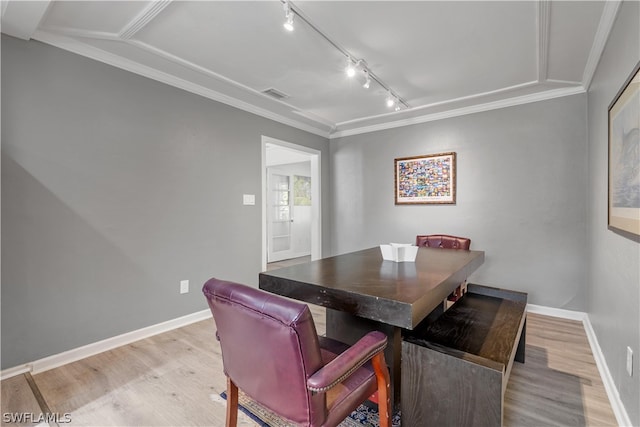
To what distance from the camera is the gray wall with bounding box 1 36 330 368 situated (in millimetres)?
1999

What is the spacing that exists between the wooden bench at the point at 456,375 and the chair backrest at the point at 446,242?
4.09 ft

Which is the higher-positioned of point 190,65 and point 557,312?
point 190,65

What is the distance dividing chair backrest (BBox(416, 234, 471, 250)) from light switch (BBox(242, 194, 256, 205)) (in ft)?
6.53

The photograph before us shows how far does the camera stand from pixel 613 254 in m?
1.84

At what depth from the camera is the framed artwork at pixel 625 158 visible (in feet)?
4.52

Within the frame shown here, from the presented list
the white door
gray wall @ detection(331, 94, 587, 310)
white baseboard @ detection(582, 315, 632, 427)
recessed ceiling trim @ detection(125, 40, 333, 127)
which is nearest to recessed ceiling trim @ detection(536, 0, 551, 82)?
gray wall @ detection(331, 94, 587, 310)

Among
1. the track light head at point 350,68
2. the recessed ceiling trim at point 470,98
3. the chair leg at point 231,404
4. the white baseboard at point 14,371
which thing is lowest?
the white baseboard at point 14,371

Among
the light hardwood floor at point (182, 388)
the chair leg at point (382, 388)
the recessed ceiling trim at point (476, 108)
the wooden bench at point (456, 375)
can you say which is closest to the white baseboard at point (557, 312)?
the light hardwood floor at point (182, 388)

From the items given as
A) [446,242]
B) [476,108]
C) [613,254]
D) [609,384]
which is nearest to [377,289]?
[613,254]

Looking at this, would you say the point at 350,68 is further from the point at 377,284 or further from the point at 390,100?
the point at 377,284

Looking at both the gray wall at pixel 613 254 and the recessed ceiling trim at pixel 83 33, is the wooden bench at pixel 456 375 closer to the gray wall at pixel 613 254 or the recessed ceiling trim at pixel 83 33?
the gray wall at pixel 613 254

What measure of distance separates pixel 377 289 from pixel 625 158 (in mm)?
1560

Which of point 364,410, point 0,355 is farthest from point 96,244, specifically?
point 364,410

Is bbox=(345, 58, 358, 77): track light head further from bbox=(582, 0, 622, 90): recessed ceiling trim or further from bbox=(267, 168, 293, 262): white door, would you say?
bbox=(267, 168, 293, 262): white door
